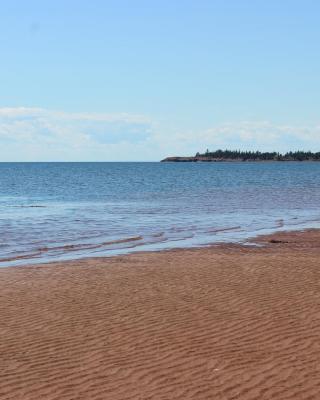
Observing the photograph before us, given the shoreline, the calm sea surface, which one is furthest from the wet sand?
the calm sea surface

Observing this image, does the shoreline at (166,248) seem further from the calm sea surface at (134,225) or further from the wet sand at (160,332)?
the wet sand at (160,332)

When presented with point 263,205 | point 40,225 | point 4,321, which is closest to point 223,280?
point 4,321

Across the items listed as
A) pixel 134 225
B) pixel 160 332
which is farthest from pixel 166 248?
pixel 160 332

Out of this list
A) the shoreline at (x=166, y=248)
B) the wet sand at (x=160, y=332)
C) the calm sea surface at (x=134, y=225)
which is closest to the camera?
the wet sand at (x=160, y=332)

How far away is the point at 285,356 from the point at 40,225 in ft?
70.6

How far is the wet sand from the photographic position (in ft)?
24.6

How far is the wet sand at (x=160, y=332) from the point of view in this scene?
24.6 feet

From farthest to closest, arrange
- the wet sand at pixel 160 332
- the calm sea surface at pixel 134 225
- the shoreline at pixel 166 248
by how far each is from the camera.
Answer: the calm sea surface at pixel 134 225 < the shoreline at pixel 166 248 < the wet sand at pixel 160 332

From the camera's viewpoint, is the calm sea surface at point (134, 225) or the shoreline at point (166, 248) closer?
the shoreline at point (166, 248)

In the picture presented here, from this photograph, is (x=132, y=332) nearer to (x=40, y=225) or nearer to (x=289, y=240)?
(x=289, y=240)

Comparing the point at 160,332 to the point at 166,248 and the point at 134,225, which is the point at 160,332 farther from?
the point at 134,225

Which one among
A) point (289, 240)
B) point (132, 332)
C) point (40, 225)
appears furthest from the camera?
point (40, 225)

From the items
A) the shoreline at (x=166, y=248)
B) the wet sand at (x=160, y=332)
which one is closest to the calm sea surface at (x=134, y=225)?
the shoreline at (x=166, y=248)

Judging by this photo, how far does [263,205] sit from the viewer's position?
4084cm
